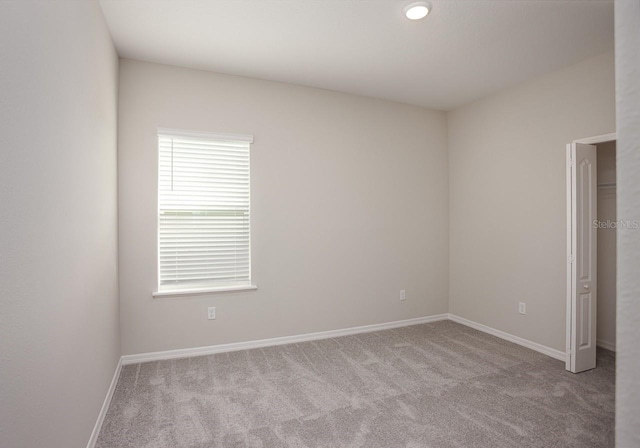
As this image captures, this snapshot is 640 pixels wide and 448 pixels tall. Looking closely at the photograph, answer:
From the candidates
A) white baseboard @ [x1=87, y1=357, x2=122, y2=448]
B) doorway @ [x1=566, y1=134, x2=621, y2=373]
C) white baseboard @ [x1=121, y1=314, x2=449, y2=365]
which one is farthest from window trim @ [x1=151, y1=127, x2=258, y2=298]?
doorway @ [x1=566, y1=134, x2=621, y2=373]

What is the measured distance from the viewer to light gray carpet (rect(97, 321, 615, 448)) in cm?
230

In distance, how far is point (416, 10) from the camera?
2658mm

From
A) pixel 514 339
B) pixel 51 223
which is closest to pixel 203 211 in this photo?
pixel 51 223

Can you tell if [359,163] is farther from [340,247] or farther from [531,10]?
[531,10]

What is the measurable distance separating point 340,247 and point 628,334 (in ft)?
13.5

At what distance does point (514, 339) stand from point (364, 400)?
2249mm

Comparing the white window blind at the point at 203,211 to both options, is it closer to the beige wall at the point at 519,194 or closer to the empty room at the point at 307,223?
the empty room at the point at 307,223

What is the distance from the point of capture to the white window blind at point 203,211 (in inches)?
141

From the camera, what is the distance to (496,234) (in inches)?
171

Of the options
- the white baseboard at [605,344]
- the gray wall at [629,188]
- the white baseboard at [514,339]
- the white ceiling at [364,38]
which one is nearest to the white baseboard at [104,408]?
the gray wall at [629,188]

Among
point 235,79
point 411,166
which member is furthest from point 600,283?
point 235,79

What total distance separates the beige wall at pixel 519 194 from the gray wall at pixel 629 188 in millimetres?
3875

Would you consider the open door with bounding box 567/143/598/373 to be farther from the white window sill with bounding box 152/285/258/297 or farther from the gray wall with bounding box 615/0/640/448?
the gray wall with bounding box 615/0/640/448

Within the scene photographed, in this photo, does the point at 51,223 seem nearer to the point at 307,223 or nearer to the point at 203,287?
the point at 203,287
